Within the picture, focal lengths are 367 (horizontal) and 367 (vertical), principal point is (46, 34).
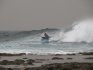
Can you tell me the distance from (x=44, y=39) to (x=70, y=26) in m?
26.1

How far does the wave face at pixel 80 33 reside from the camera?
68688mm

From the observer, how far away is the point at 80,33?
74.4 m

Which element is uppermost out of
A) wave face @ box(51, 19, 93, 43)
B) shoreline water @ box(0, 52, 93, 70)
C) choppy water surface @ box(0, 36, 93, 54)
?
wave face @ box(51, 19, 93, 43)

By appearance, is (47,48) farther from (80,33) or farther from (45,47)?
(80,33)

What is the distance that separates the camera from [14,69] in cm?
2188

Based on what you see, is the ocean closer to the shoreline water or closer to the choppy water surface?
the choppy water surface

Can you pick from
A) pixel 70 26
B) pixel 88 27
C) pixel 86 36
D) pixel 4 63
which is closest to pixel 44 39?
pixel 86 36

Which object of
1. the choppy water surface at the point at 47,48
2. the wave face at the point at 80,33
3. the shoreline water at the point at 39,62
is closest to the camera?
the shoreline water at the point at 39,62

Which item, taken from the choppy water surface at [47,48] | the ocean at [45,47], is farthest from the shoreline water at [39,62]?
the choppy water surface at [47,48]

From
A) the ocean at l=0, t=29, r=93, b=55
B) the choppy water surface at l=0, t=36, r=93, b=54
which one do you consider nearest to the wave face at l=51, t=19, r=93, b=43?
the ocean at l=0, t=29, r=93, b=55

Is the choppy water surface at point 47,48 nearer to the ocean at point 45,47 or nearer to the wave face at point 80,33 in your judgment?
the ocean at point 45,47

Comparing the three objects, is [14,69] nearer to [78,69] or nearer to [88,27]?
[78,69]

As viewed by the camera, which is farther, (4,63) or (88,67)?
(4,63)

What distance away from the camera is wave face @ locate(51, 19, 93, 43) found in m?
68.7
